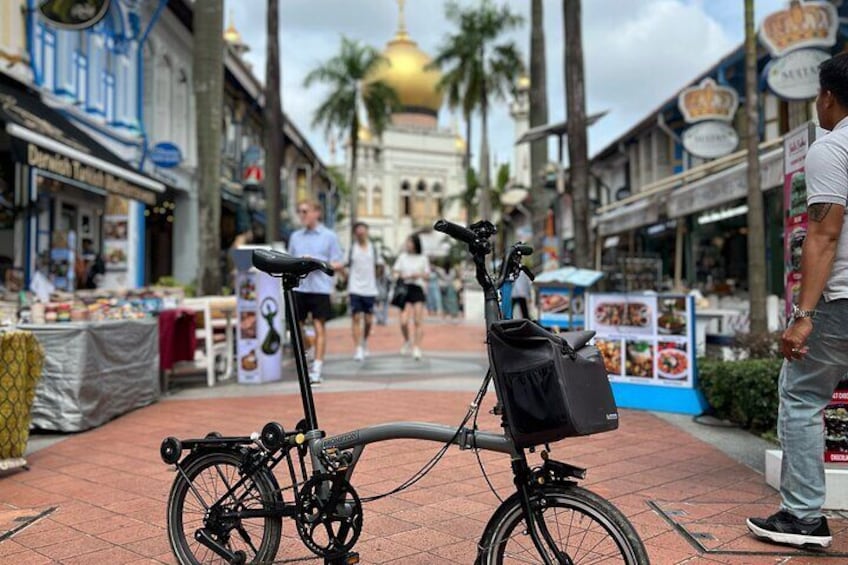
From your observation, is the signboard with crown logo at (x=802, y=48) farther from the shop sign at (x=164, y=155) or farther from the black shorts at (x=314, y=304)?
the shop sign at (x=164, y=155)

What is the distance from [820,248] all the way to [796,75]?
8384 millimetres

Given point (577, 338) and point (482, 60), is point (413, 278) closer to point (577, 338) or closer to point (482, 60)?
point (577, 338)

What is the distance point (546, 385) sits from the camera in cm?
230

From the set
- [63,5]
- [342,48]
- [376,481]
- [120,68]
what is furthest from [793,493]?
[342,48]

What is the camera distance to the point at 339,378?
8.88 m

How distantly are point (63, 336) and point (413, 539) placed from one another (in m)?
3.77

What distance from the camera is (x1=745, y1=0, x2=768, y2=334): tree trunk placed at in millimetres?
7500

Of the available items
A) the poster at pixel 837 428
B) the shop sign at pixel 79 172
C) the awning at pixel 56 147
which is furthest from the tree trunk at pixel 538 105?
the poster at pixel 837 428

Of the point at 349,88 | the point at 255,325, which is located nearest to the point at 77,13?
the point at 255,325

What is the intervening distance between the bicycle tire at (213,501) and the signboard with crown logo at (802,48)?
9732 millimetres

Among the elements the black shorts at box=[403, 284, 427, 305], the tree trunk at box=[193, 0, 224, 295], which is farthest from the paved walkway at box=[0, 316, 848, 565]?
the tree trunk at box=[193, 0, 224, 295]

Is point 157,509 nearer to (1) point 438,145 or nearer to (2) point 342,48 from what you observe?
(2) point 342,48

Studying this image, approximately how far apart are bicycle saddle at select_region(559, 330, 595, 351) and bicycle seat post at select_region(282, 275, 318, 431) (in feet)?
3.42

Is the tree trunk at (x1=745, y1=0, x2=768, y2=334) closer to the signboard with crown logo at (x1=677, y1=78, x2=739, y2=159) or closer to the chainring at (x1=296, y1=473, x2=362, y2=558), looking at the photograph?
the chainring at (x1=296, y1=473, x2=362, y2=558)
